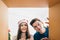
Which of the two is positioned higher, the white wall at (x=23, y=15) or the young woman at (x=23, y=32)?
the white wall at (x=23, y=15)

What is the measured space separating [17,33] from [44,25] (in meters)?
0.28

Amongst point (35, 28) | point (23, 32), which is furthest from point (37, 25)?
point (23, 32)

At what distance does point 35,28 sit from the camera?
1.21 m

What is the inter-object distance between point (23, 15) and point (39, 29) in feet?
0.68

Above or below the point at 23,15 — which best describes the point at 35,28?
below

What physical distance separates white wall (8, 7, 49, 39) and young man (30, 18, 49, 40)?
0.04 metres

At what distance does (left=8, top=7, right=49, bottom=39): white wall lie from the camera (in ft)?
3.93

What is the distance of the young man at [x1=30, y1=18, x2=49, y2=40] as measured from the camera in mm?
1211

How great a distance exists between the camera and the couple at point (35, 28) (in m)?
1.21

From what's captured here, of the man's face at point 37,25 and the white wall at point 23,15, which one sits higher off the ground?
the white wall at point 23,15

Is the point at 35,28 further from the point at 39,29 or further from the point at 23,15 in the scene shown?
the point at 23,15

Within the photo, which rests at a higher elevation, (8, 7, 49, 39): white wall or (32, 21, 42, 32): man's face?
(8, 7, 49, 39): white wall

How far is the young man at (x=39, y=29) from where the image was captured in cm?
121

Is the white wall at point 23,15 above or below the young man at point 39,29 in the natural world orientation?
above
